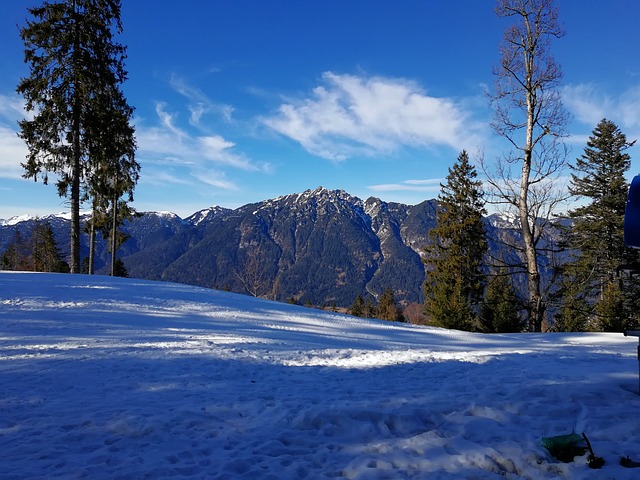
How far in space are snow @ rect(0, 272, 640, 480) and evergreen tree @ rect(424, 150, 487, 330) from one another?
1405 centimetres

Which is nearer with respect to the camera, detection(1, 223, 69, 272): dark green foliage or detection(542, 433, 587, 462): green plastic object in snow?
detection(542, 433, 587, 462): green plastic object in snow

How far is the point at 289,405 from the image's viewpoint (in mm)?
5371

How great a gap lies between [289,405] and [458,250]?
24474 millimetres

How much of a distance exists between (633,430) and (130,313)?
12.7 metres

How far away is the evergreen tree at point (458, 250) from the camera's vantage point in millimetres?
25031

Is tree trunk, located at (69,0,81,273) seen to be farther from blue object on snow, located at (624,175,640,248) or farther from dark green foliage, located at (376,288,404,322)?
dark green foliage, located at (376,288,404,322)

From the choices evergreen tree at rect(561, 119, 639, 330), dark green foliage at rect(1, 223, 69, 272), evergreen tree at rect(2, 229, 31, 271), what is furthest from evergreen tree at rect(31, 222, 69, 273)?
evergreen tree at rect(561, 119, 639, 330)

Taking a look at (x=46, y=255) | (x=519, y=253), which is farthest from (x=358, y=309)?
(x=46, y=255)

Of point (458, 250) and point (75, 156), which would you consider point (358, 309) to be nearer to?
point (458, 250)

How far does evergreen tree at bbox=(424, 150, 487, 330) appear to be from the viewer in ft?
82.1

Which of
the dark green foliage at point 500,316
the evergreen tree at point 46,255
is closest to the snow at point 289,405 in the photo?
the dark green foliage at point 500,316

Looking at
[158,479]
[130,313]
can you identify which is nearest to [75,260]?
[130,313]

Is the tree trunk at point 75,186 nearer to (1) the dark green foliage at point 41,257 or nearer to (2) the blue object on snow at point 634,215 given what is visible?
(2) the blue object on snow at point 634,215

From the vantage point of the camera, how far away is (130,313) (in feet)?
40.1
